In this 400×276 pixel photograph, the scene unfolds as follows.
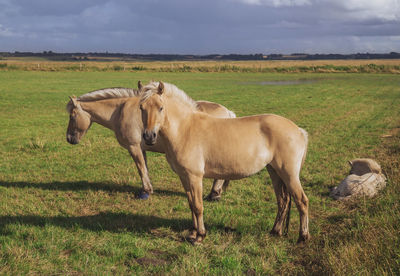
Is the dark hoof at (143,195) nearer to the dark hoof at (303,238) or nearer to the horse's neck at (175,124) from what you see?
the horse's neck at (175,124)

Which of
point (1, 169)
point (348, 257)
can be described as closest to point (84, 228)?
point (348, 257)

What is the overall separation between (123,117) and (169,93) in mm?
2918

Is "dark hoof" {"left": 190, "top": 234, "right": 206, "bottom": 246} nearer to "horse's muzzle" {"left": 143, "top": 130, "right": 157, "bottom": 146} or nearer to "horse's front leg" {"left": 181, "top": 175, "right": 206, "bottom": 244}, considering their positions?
"horse's front leg" {"left": 181, "top": 175, "right": 206, "bottom": 244}

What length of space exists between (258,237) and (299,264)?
1000mm

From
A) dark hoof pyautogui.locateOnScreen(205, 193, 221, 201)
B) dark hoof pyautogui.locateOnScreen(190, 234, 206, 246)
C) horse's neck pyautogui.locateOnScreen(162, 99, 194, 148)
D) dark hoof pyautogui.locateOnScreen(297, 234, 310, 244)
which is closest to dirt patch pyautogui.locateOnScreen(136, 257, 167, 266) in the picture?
dark hoof pyautogui.locateOnScreen(190, 234, 206, 246)

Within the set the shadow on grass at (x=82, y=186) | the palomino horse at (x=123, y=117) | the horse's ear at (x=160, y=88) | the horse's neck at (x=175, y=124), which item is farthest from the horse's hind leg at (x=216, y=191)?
the horse's ear at (x=160, y=88)

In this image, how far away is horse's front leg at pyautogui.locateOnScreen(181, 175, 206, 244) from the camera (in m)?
5.34

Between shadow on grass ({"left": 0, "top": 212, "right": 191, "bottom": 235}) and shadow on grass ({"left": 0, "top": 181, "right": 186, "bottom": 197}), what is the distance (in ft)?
5.30

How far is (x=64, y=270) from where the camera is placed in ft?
15.5

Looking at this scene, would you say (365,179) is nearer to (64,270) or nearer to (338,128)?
(64,270)

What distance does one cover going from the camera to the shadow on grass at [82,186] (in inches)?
336

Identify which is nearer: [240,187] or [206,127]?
[206,127]

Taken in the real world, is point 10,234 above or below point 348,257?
below

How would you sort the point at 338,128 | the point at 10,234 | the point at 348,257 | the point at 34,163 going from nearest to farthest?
the point at 348,257, the point at 10,234, the point at 34,163, the point at 338,128
